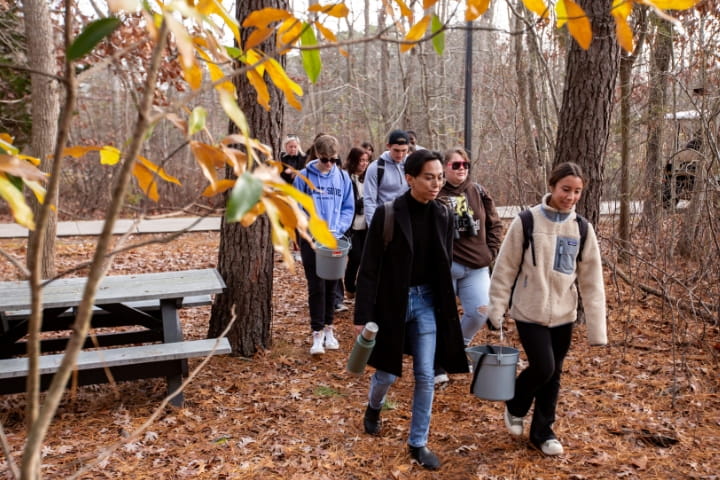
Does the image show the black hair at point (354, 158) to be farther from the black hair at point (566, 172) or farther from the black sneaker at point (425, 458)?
the black sneaker at point (425, 458)

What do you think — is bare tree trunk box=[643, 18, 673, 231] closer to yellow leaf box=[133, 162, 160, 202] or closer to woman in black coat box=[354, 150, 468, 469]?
woman in black coat box=[354, 150, 468, 469]

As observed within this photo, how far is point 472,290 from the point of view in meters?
5.01

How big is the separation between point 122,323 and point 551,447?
3399 millimetres

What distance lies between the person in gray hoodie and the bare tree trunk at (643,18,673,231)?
2.44 metres

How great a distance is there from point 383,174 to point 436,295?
2666mm

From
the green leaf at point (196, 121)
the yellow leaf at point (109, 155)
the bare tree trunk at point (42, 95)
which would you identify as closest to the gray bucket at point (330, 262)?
the bare tree trunk at point (42, 95)

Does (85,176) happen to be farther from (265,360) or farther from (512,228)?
(512,228)

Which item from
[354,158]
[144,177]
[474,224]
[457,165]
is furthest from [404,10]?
[354,158]

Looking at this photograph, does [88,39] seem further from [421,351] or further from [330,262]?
[330,262]

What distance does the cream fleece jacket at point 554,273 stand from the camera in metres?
3.64

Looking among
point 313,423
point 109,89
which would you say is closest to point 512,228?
point 313,423

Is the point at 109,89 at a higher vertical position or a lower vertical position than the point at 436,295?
higher

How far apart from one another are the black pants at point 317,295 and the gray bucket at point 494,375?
2188mm

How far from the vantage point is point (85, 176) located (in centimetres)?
1709
